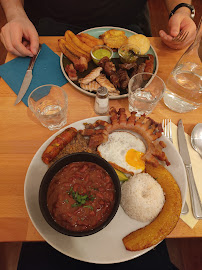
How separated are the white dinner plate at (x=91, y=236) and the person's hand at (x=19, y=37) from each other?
1.17 m

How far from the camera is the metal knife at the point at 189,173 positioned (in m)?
1.35

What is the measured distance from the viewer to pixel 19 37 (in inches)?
78.0

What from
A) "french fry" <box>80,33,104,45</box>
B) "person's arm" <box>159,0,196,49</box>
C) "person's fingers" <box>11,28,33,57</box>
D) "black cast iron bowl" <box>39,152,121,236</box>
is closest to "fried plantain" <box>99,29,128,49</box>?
"french fry" <box>80,33,104,45</box>

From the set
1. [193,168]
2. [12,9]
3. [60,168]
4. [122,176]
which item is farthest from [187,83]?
[12,9]

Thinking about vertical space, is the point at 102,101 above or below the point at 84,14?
below

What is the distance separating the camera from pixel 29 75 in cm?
191

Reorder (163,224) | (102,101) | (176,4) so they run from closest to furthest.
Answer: (163,224) < (102,101) < (176,4)

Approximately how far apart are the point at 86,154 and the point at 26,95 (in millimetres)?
914

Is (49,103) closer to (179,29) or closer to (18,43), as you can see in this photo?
(18,43)

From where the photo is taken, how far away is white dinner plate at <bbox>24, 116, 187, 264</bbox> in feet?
3.79

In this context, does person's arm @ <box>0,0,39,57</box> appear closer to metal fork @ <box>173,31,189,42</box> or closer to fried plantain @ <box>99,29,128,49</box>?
fried plantain @ <box>99,29,128,49</box>

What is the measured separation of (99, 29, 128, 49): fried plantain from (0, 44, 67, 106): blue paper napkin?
1.83 feet

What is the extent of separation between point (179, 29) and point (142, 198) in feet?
5.94

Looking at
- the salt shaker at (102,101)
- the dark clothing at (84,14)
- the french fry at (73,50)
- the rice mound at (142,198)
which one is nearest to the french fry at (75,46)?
the french fry at (73,50)
